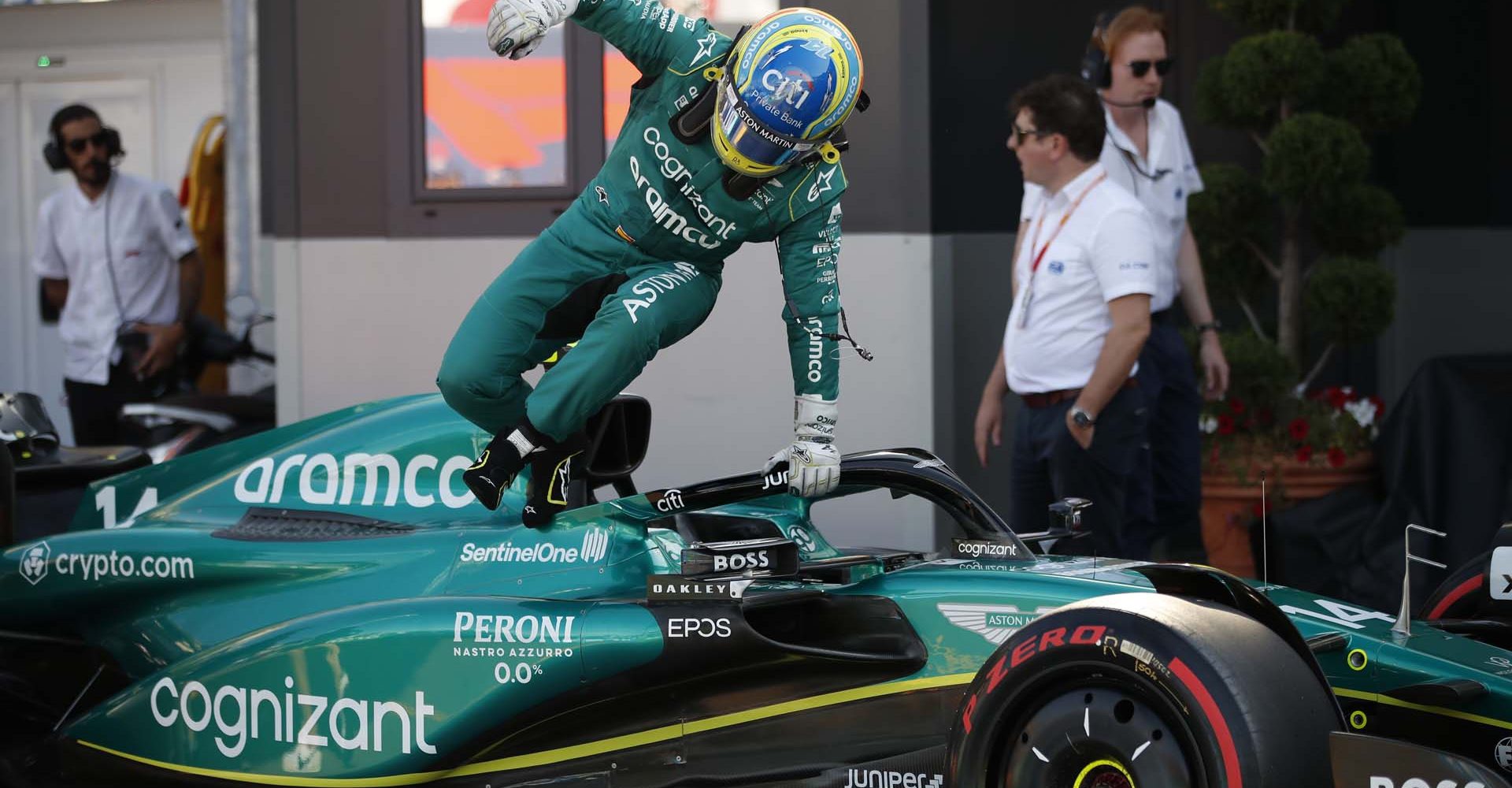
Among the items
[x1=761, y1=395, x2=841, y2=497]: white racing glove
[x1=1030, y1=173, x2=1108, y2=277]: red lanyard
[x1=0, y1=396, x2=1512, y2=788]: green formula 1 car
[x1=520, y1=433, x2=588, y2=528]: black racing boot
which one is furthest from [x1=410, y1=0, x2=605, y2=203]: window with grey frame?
[x1=761, y1=395, x2=841, y2=497]: white racing glove

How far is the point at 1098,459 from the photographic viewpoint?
4.76m

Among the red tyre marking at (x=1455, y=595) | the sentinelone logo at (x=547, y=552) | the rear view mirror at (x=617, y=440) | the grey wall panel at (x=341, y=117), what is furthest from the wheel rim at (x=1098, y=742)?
the grey wall panel at (x=341, y=117)

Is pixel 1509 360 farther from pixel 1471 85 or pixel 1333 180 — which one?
pixel 1471 85

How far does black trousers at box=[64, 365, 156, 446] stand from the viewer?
7176 mm

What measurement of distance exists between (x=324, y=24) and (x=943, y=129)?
2408 mm

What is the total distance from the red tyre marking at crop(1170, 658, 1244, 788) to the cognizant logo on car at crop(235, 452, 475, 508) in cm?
202

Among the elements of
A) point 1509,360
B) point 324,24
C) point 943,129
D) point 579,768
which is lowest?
point 579,768

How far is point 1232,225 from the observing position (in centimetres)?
643

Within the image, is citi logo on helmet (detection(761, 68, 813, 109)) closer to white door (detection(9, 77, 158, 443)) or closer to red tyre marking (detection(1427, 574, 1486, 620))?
Result: red tyre marking (detection(1427, 574, 1486, 620))

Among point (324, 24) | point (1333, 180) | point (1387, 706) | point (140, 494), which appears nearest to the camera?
point (1387, 706)

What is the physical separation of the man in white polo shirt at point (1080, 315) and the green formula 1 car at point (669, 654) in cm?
96

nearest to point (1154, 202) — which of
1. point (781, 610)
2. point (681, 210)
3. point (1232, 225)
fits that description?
point (1232, 225)

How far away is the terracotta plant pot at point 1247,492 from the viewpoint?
611 centimetres

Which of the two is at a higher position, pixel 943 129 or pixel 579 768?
pixel 943 129
